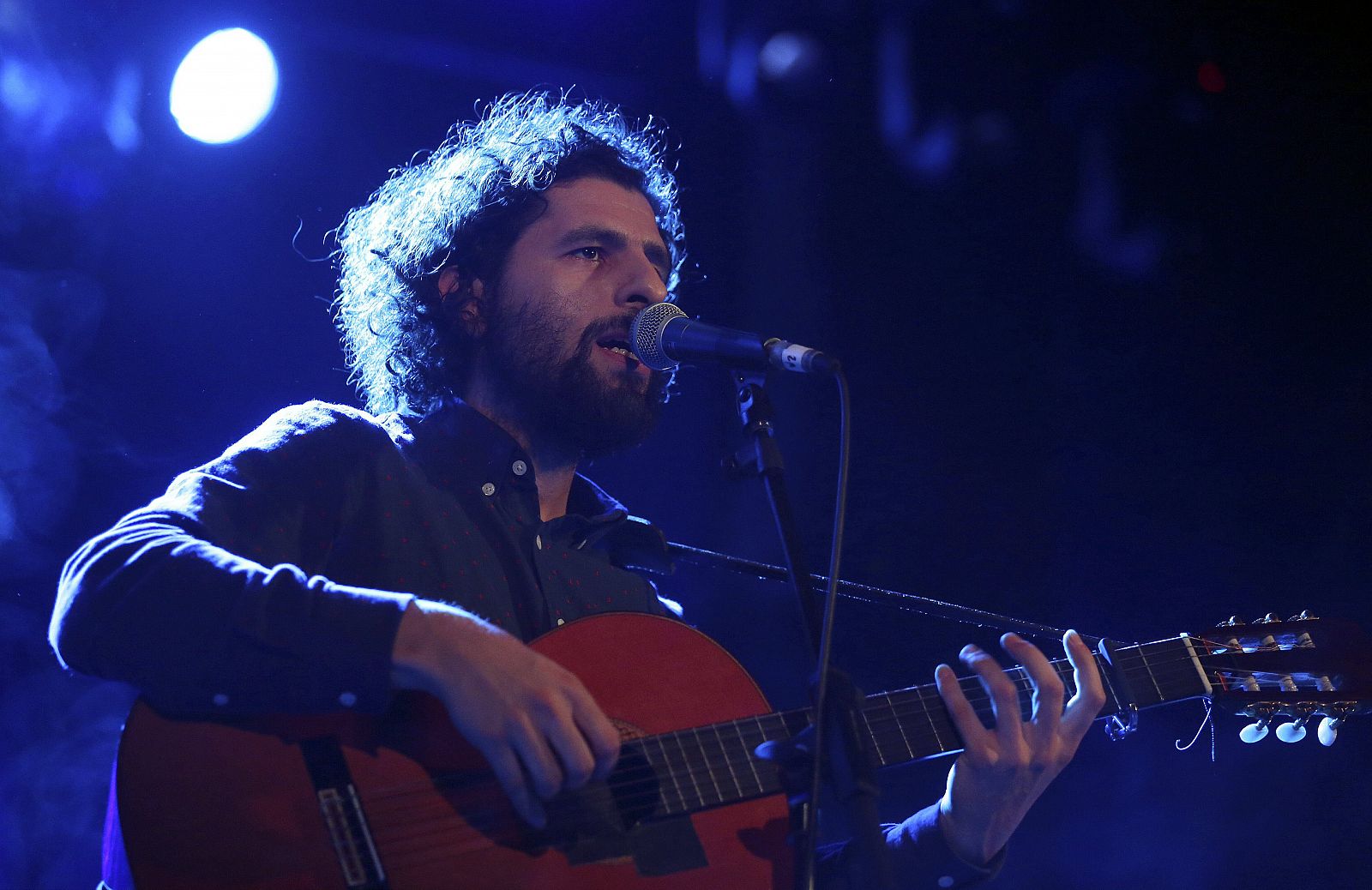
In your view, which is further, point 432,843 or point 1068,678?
point 1068,678

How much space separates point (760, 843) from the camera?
181 cm

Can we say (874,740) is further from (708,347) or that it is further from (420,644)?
(420,644)

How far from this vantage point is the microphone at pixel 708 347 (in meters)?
1.70

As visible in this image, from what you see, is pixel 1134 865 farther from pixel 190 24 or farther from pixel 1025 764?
pixel 190 24

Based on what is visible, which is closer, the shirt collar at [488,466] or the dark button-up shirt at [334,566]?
the dark button-up shirt at [334,566]

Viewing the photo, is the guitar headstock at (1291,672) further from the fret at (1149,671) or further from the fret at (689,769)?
the fret at (689,769)

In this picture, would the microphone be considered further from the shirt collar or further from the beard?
the shirt collar

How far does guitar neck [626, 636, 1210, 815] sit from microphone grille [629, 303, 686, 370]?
0.81m

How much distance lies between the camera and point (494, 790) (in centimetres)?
158

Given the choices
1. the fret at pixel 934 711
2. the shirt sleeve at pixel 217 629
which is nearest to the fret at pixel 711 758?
the fret at pixel 934 711

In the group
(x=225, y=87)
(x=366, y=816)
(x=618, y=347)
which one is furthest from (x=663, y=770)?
(x=225, y=87)

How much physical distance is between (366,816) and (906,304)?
9.41 feet

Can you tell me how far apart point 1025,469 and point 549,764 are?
261 cm

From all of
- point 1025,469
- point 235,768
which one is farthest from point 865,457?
point 235,768
